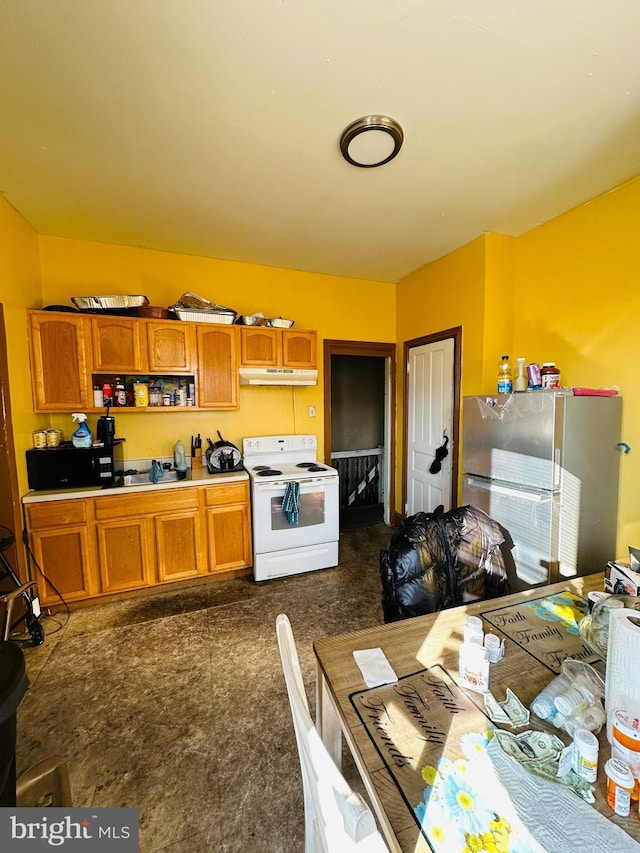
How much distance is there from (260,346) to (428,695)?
277 centimetres

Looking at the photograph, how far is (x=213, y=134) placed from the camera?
1.74m

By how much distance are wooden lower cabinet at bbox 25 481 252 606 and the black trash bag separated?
5.88ft

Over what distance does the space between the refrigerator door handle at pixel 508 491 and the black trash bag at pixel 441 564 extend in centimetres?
66

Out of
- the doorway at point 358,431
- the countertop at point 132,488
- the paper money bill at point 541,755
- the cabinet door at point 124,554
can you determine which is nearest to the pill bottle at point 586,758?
the paper money bill at point 541,755

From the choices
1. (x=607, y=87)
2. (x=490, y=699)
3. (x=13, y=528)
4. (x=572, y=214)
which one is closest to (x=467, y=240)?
(x=572, y=214)

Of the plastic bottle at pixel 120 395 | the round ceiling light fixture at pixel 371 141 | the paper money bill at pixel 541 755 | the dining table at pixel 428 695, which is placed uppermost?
the round ceiling light fixture at pixel 371 141

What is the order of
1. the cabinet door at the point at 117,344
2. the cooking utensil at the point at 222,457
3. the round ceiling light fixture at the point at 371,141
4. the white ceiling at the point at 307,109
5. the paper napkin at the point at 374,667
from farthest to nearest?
1. the cooking utensil at the point at 222,457
2. the cabinet door at the point at 117,344
3. the round ceiling light fixture at the point at 371,141
4. the white ceiling at the point at 307,109
5. the paper napkin at the point at 374,667

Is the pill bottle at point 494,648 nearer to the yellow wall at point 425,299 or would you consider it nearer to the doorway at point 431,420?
the yellow wall at point 425,299

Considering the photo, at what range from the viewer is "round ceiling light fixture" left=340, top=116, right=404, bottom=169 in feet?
5.52

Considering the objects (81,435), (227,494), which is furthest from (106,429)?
(227,494)

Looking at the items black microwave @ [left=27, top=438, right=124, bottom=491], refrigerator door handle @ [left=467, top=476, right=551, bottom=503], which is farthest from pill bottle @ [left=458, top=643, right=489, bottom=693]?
black microwave @ [left=27, top=438, right=124, bottom=491]

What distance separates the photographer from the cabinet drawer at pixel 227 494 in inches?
111

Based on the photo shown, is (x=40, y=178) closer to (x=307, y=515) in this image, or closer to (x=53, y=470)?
(x=53, y=470)

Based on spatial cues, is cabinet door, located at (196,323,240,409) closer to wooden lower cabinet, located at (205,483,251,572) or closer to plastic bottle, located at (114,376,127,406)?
plastic bottle, located at (114,376,127,406)
